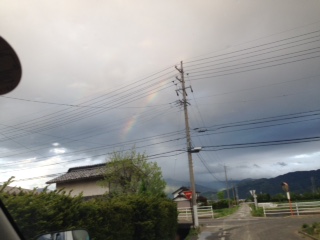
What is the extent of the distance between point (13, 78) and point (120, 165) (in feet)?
91.2

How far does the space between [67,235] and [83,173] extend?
34988mm

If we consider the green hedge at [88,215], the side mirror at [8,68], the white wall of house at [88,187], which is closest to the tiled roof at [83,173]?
the white wall of house at [88,187]

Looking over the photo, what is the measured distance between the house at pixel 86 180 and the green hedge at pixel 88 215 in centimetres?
1886

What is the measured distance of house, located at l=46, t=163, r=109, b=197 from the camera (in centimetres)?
3312

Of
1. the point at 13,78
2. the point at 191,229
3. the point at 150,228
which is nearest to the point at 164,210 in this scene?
the point at 150,228

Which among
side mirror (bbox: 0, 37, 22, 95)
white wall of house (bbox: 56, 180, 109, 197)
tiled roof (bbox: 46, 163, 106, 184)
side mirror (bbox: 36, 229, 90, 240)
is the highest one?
tiled roof (bbox: 46, 163, 106, 184)

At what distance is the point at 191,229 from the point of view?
23.7 metres

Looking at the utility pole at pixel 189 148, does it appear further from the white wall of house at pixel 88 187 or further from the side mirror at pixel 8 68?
the side mirror at pixel 8 68

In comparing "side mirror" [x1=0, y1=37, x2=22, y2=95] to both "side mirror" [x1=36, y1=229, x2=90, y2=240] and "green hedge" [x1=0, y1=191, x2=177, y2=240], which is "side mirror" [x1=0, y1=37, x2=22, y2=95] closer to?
"side mirror" [x1=36, y1=229, x2=90, y2=240]

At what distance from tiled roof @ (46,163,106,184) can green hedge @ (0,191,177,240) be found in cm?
1947

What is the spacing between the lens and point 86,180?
113 feet

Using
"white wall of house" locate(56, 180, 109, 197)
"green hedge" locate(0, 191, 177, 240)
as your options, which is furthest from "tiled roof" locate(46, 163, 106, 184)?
"green hedge" locate(0, 191, 177, 240)

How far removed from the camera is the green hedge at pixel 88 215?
17.2 ft

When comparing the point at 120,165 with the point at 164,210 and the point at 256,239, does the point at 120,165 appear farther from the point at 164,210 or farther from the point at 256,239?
the point at 256,239
